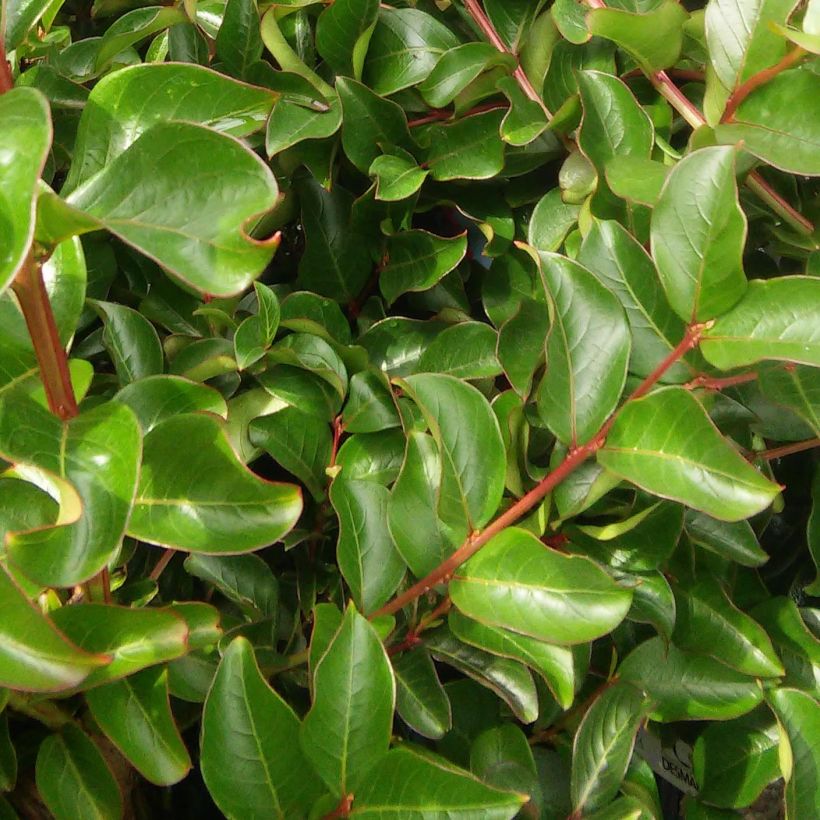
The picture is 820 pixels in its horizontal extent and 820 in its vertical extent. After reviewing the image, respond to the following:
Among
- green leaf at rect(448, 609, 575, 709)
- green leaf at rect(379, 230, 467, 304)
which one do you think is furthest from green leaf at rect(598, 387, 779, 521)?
green leaf at rect(379, 230, 467, 304)

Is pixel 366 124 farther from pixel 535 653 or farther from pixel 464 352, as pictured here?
pixel 535 653

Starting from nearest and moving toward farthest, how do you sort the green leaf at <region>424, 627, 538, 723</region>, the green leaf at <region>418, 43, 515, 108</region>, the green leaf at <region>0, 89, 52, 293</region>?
the green leaf at <region>0, 89, 52, 293</region> < the green leaf at <region>424, 627, 538, 723</region> < the green leaf at <region>418, 43, 515, 108</region>

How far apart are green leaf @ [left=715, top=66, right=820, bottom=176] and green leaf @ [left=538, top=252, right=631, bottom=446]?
0.48ft

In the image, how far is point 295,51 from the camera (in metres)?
0.72

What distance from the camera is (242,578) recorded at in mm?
643

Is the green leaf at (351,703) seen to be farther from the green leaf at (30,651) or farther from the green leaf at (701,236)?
the green leaf at (701,236)

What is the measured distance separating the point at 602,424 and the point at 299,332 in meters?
0.24

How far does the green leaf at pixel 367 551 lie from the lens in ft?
1.90

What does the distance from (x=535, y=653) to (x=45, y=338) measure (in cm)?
33

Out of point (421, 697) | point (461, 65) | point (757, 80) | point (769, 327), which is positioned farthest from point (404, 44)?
point (421, 697)

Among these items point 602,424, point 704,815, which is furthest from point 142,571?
point 704,815

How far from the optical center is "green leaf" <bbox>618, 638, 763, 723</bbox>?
648mm

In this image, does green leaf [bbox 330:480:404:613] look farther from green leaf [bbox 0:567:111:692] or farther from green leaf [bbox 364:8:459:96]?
green leaf [bbox 364:8:459:96]

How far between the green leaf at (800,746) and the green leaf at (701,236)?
0.99ft
